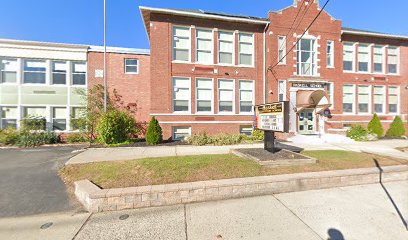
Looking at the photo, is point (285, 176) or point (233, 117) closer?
point (285, 176)

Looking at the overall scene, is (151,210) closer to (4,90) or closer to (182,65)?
Result: (182,65)

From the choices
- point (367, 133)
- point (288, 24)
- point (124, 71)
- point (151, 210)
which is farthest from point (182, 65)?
point (367, 133)

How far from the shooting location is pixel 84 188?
4.48 meters

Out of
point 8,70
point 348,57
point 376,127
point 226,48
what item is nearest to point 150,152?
point 226,48

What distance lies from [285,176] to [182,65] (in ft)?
36.7

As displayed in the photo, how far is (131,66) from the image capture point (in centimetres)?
1572

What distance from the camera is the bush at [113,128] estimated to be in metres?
11.3

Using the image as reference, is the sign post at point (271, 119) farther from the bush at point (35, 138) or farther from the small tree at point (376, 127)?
the bush at point (35, 138)

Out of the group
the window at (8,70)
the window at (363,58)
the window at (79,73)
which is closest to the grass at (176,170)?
the window at (79,73)

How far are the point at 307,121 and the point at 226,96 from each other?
752 cm

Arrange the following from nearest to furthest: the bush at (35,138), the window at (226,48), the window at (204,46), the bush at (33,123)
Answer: the bush at (35,138) → the bush at (33,123) → the window at (204,46) → the window at (226,48)

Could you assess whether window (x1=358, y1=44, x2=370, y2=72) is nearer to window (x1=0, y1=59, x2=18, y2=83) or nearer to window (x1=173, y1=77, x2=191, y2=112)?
window (x1=173, y1=77, x2=191, y2=112)

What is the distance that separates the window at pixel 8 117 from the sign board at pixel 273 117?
17955mm

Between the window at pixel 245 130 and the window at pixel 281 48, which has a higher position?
the window at pixel 281 48
